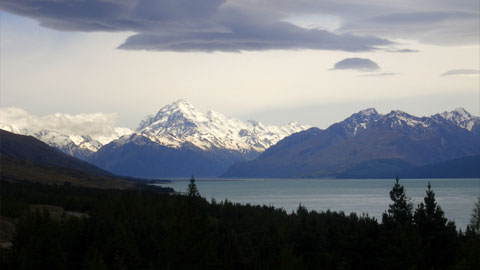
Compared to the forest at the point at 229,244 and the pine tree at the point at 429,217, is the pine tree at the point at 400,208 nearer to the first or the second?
the forest at the point at 229,244

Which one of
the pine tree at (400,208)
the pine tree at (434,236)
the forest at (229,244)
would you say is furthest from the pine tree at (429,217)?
the pine tree at (400,208)

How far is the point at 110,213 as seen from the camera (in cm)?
13362

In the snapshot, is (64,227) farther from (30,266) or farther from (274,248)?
(274,248)

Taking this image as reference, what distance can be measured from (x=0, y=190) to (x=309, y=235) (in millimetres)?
113838

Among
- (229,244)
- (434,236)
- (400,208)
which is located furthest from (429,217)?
(229,244)

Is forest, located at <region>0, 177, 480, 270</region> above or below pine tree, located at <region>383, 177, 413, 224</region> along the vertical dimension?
below

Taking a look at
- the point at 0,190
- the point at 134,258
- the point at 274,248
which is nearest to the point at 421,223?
the point at 274,248

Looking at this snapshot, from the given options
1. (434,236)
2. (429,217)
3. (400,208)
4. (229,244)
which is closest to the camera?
(434,236)

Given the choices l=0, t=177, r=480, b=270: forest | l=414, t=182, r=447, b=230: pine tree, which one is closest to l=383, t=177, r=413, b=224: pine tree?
l=0, t=177, r=480, b=270: forest

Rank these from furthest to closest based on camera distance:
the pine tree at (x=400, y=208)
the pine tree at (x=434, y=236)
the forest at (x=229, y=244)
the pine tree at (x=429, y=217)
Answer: the pine tree at (x=400, y=208) → the pine tree at (x=429, y=217) → the pine tree at (x=434, y=236) → the forest at (x=229, y=244)

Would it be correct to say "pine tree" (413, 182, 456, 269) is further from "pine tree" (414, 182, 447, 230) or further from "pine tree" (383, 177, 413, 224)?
"pine tree" (383, 177, 413, 224)

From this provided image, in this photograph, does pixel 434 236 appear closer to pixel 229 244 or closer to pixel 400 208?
pixel 400 208

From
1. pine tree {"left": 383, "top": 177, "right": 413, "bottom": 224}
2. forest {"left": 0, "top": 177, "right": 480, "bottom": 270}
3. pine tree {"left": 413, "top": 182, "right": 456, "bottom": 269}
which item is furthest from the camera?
pine tree {"left": 383, "top": 177, "right": 413, "bottom": 224}

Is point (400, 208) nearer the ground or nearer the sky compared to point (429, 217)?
nearer the sky
